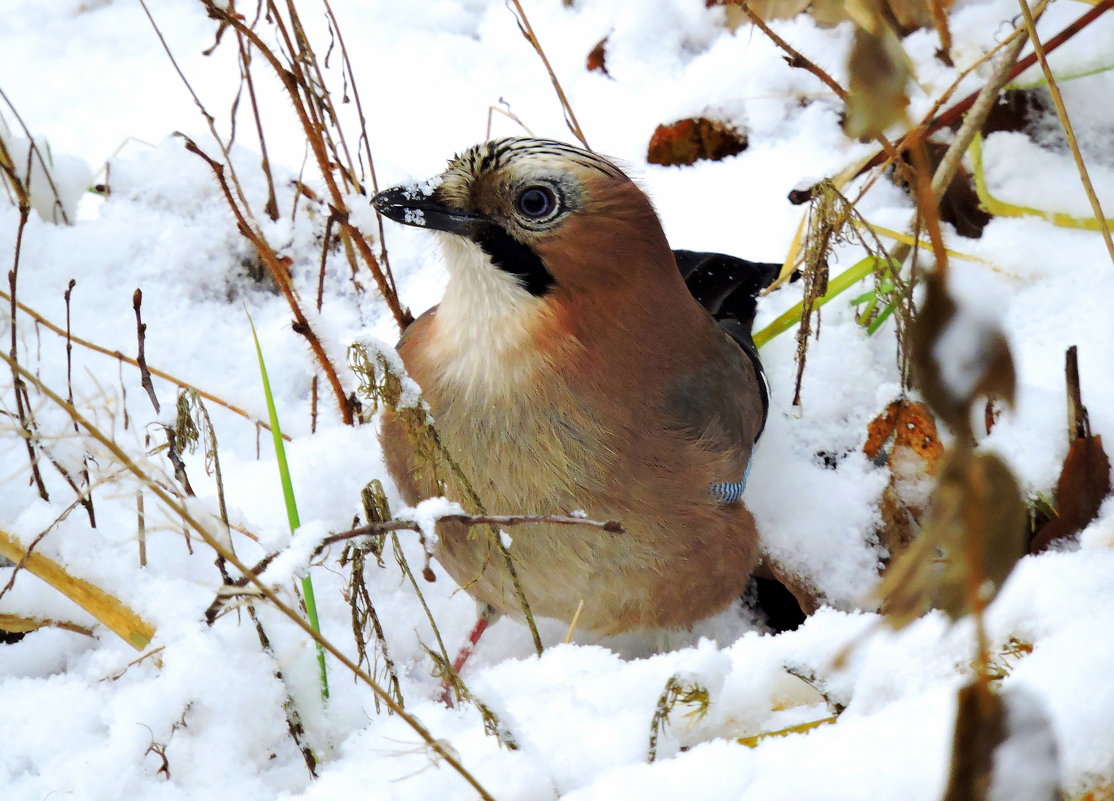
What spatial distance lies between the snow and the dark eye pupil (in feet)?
0.63

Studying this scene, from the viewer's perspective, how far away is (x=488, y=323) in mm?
1813

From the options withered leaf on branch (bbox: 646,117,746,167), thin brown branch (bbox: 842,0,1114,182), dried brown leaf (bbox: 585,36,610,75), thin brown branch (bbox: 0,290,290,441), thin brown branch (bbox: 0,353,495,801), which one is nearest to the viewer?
thin brown branch (bbox: 0,353,495,801)

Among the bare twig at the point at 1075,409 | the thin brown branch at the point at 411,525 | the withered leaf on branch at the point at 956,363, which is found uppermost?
the bare twig at the point at 1075,409

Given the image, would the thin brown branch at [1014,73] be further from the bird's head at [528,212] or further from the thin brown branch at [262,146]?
the thin brown branch at [262,146]

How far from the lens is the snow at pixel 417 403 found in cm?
121

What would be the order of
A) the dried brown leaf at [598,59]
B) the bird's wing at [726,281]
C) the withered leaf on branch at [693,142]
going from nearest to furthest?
Answer: the bird's wing at [726,281] → the withered leaf on branch at [693,142] → the dried brown leaf at [598,59]

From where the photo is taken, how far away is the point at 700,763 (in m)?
1.11

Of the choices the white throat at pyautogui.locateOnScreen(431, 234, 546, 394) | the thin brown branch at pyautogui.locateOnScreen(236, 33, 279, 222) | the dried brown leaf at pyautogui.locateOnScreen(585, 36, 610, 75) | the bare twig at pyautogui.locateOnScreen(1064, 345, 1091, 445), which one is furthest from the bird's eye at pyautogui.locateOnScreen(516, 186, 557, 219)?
the dried brown leaf at pyautogui.locateOnScreen(585, 36, 610, 75)

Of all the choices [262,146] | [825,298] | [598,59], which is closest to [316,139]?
[262,146]

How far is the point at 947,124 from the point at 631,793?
2.06 meters

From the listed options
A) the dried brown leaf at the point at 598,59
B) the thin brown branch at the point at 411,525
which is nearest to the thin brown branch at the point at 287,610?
the thin brown branch at the point at 411,525

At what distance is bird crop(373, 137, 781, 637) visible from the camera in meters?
1.77

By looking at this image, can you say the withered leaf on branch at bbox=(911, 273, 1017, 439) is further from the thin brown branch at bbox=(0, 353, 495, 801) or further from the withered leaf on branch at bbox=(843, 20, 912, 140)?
the thin brown branch at bbox=(0, 353, 495, 801)

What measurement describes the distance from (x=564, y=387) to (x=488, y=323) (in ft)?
0.61
